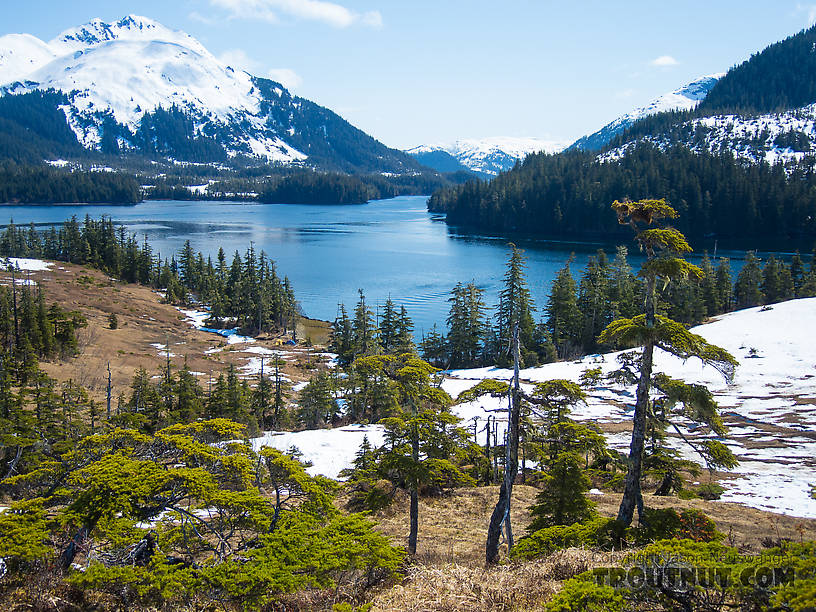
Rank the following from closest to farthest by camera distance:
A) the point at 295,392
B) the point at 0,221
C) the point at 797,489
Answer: the point at 797,489 < the point at 295,392 < the point at 0,221

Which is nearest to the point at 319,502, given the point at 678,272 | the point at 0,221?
the point at 678,272

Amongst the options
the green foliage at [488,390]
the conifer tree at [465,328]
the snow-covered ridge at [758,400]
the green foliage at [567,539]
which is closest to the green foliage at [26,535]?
the green foliage at [488,390]

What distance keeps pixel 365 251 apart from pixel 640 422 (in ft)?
329

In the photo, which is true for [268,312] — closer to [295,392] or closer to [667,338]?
[295,392]

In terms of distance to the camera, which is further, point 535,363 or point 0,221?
point 0,221

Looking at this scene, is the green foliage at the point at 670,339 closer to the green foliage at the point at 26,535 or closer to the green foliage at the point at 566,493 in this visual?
the green foliage at the point at 566,493

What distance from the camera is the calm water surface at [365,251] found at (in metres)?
75.4

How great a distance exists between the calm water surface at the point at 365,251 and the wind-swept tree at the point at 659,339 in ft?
167

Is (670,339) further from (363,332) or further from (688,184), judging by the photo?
(688,184)

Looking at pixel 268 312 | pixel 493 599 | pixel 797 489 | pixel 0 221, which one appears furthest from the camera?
pixel 0 221

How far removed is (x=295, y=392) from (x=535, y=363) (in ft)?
72.7

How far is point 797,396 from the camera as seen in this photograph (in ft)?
96.2

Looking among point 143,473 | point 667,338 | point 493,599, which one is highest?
point 667,338

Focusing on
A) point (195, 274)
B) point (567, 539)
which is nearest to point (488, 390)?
point (567, 539)
